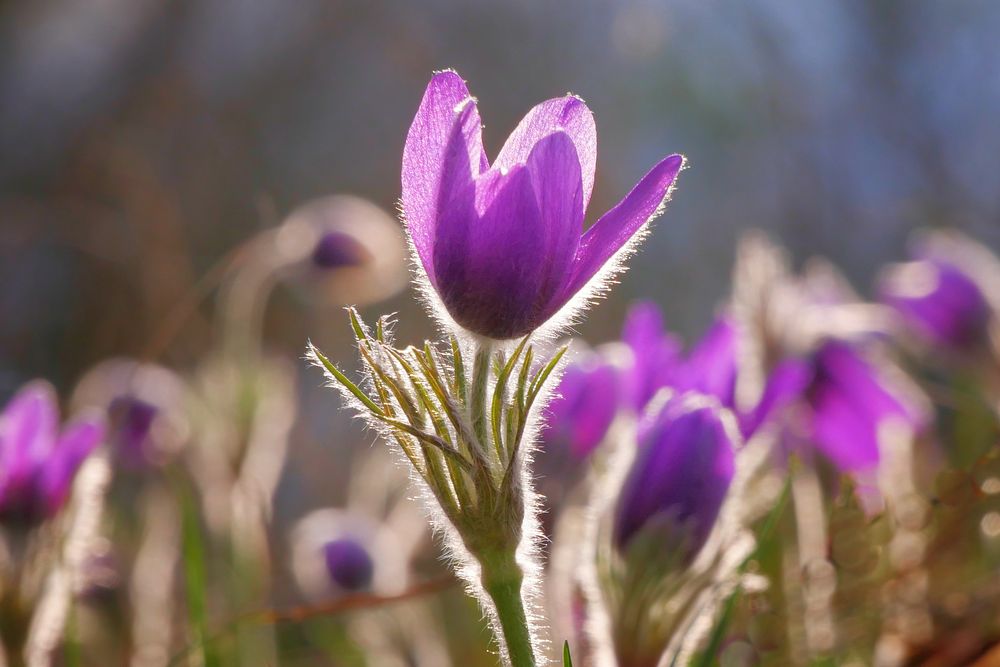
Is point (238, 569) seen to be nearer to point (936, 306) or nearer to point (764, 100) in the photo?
point (936, 306)

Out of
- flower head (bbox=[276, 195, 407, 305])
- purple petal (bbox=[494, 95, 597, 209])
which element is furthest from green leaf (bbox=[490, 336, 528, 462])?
flower head (bbox=[276, 195, 407, 305])

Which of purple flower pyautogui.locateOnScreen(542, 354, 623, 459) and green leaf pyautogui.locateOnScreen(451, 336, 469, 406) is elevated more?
purple flower pyautogui.locateOnScreen(542, 354, 623, 459)

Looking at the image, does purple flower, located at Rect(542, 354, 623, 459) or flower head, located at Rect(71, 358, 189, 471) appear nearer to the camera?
purple flower, located at Rect(542, 354, 623, 459)

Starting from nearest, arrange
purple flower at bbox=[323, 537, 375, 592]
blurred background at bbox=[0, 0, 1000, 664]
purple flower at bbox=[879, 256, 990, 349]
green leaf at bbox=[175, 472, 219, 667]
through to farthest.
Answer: green leaf at bbox=[175, 472, 219, 667] < purple flower at bbox=[323, 537, 375, 592] < purple flower at bbox=[879, 256, 990, 349] < blurred background at bbox=[0, 0, 1000, 664]

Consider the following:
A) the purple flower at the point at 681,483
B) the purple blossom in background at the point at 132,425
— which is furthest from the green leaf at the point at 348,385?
the purple blossom in background at the point at 132,425

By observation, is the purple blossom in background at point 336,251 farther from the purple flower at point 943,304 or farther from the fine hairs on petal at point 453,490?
the fine hairs on petal at point 453,490

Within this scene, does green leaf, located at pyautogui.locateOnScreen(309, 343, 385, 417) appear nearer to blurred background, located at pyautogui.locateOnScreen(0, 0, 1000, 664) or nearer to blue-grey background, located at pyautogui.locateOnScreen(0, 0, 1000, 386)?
blurred background, located at pyautogui.locateOnScreen(0, 0, 1000, 664)

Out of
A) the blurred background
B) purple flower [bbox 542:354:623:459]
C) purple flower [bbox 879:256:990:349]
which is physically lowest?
purple flower [bbox 542:354:623:459]

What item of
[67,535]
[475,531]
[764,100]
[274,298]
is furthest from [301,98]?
[475,531]
